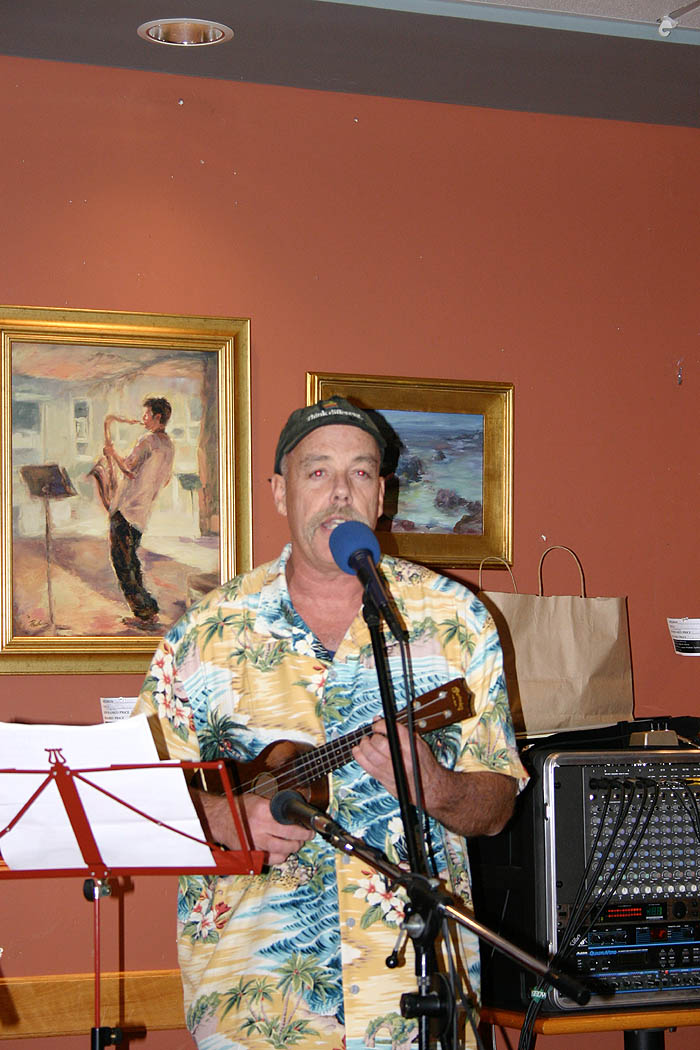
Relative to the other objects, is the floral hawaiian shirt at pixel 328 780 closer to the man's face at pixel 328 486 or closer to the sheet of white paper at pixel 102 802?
the man's face at pixel 328 486

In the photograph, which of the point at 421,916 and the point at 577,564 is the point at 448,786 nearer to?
the point at 421,916

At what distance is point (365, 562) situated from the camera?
161cm

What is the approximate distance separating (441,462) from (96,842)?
1.86 m

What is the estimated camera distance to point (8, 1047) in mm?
2938

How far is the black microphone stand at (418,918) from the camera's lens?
1.44m

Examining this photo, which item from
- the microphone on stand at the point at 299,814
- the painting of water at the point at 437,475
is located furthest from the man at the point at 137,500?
the microphone on stand at the point at 299,814

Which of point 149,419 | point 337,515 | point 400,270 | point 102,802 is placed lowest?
point 102,802

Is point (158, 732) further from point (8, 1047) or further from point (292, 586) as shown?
point (8, 1047)

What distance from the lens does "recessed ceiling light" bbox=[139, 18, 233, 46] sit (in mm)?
2922

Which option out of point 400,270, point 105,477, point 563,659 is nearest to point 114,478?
point 105,477

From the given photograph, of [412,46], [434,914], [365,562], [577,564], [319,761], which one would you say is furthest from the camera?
[577,564]

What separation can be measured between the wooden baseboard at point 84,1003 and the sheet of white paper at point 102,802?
139 centimetres

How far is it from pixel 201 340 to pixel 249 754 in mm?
1414

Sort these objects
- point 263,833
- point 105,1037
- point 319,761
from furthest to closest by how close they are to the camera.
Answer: point 319,761
point 263,833
point 105,1037
